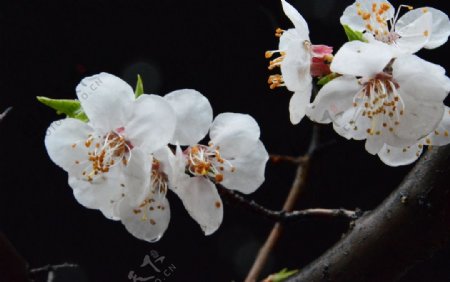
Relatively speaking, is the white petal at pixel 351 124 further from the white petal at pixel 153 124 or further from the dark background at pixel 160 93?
the dark background at pixel 160 93

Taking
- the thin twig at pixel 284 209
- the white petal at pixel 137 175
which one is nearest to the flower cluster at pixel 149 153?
the white petal at pixel 137 175

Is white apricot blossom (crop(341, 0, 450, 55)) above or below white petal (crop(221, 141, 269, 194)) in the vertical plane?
above

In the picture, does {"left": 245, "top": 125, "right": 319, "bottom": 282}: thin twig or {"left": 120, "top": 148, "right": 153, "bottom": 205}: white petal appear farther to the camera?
{"left": 245, "top": 125, "right": 319, "bottom": 282}: thin twig

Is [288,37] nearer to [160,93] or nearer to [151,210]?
[151,210]

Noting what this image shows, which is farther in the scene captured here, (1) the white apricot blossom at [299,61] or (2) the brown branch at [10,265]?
(2) the brown branch at [10,265]

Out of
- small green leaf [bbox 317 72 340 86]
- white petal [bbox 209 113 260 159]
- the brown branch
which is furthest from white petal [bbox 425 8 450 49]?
the brown branch

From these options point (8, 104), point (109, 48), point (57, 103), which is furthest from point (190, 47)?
point (57, 103)

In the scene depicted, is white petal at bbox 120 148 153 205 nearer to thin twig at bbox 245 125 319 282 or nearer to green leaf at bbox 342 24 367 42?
green leaf at bbox 342 24 367 42
